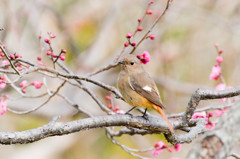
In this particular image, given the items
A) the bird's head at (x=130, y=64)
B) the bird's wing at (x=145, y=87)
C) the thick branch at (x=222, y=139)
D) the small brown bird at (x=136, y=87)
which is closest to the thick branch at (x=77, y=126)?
the small brown bird at (x=136, y=87)

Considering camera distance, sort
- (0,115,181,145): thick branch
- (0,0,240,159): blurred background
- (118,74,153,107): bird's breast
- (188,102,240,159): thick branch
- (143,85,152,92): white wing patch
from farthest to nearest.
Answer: (0,0,240,159): blurred background
(143,85,152,92): white wing patch
(118,74,153,107): bird's breast
(0,115,181,145): thick branch
(188,102,240,159): thick branch

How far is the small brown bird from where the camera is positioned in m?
3.73

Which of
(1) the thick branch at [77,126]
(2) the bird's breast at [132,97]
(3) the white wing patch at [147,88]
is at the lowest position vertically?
(1) the thick branch at [77,126]

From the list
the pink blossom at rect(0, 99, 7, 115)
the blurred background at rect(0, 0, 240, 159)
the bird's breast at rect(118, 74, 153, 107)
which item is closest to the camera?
the pink blossom at rect(0, 99, 7, 115)

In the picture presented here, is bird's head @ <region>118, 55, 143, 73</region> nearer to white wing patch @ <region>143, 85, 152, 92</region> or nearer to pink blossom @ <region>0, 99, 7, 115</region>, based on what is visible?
white wing patch @ <region>143, 85, 152, 92</region>

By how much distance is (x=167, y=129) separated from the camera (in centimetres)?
282

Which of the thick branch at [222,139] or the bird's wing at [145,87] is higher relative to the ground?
the bird's wing at [145,87]

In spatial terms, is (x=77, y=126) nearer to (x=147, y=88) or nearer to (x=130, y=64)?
(x=147, y=88)

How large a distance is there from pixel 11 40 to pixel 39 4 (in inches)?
33.6

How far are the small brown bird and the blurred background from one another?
2046 millimetres

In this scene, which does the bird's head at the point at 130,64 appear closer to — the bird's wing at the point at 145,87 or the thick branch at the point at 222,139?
the bird's wing at the point at 145,87

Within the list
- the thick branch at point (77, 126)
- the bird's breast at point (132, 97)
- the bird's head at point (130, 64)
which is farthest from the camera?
the bird's head at point (130, 64)

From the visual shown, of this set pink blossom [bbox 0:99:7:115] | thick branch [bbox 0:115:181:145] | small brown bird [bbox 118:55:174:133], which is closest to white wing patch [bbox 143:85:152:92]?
small brown bird [bbox 118:55:174:133]

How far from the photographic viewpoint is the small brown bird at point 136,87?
12.2 feet
